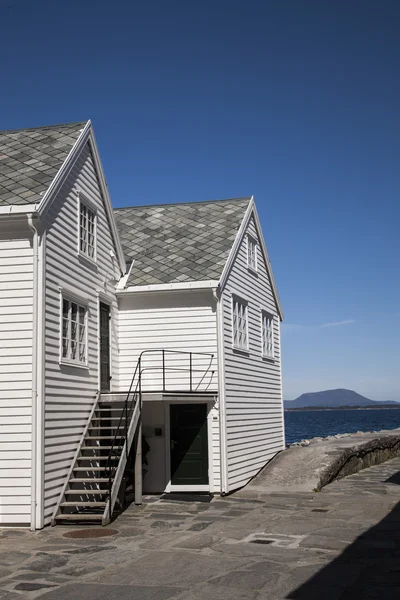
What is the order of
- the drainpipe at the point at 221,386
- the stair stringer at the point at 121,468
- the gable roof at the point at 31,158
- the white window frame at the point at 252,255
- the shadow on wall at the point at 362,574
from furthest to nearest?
the white window frame at the point at 252,255 → the drainpipe at the point at 221,386 → the gable roof at the point at 31,158 → the stair stringer at the point at 121,468 → the shadow on wall at the point at 362,574

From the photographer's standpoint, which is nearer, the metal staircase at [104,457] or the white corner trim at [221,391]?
the metal staircase at [104,457]

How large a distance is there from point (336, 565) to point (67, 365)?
6.89 meters

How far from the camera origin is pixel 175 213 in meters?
21.8

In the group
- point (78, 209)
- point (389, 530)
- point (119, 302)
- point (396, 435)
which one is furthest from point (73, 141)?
point (396, 435)

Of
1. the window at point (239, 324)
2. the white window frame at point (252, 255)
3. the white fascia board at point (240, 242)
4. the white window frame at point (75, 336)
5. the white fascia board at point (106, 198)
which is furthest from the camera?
the white window frame at point (252, 255)

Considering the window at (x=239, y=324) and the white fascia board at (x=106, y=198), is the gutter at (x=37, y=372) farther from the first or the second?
the window at (x=239, y=324)

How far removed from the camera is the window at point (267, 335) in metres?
22.7

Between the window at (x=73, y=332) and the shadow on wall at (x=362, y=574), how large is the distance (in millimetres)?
6698

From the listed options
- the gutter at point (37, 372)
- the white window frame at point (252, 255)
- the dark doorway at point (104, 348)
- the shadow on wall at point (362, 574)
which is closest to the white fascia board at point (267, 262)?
the white window frame at point (252, 255)

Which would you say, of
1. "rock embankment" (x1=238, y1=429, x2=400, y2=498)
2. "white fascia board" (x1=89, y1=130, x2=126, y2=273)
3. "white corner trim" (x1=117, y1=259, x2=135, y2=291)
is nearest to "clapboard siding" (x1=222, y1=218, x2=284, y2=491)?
"rock embankment" (x1=238, y1=429, x2=400, y2=498)

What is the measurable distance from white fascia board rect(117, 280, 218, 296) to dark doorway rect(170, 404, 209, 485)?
9.46 feet

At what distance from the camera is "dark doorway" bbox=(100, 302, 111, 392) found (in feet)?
55.9

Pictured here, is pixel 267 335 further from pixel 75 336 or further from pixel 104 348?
pixel 75 336

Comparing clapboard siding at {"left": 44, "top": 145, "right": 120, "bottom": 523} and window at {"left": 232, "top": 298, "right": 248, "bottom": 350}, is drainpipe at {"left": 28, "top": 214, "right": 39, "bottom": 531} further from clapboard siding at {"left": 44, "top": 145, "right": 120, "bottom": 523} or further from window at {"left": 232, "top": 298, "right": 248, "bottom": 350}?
window at {"left": 232, "top": 298, "right": 248, "bottom": 350}
